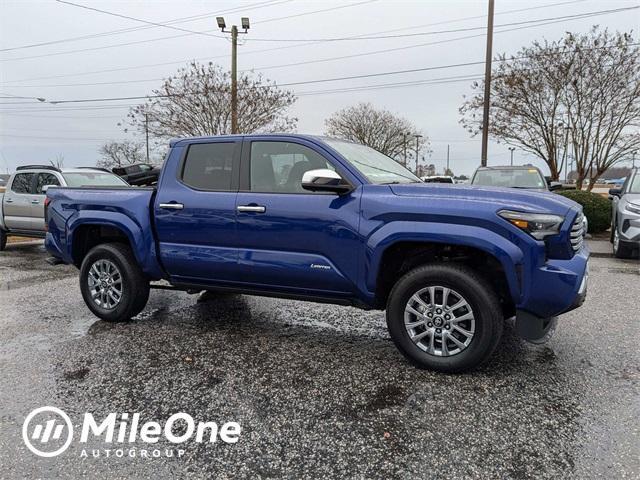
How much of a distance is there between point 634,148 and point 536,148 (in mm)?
2912

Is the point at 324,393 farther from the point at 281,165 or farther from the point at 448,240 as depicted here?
the point at 281,165

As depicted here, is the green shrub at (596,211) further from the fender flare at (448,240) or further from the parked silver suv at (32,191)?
the parked silver suv at (32,191)

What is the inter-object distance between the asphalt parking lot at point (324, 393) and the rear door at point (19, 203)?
540 centimetres

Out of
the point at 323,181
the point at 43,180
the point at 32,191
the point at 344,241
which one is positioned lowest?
the point at 344,241

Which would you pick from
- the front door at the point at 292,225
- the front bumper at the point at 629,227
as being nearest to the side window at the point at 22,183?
the front door at the point at 292,225

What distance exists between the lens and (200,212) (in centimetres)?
445

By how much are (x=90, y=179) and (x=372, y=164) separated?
7840 mm

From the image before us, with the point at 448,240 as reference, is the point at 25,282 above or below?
below

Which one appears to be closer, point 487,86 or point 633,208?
point 633,208

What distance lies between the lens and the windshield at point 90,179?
9.87 meters

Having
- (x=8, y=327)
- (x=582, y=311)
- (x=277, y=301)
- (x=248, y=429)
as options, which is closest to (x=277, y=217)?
(x=248, y=429)

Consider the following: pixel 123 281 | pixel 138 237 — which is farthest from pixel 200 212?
pixel 123 281

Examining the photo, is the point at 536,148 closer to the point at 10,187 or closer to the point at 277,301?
the point at 277,301

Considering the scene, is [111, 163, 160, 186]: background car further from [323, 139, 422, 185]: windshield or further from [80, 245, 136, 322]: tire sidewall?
[323, 139, 422, 185]: windshield
